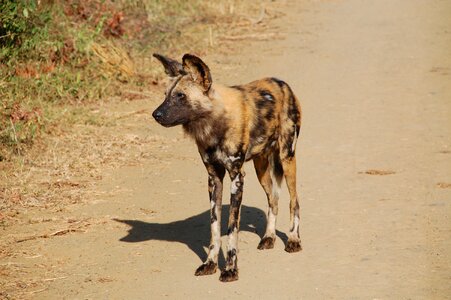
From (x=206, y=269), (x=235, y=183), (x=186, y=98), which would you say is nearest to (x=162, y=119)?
(x=186, y=98)

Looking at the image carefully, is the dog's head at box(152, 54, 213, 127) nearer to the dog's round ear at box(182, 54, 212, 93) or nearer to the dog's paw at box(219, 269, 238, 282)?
the dog's round ear at box(182, 54, 212, 93)

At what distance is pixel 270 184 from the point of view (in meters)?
7.09

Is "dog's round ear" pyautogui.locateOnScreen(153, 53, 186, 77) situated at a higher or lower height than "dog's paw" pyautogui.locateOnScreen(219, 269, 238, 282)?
higher

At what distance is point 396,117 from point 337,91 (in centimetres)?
138

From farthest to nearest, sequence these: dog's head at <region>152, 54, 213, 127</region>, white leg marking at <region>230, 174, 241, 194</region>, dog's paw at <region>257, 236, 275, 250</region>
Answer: dog's paw at <region>257, 236, 275, 250</region> < white leg marking at <region>230, 174, 241, 194</region> < dog's head at <region>152, 54, 213, 127</region>

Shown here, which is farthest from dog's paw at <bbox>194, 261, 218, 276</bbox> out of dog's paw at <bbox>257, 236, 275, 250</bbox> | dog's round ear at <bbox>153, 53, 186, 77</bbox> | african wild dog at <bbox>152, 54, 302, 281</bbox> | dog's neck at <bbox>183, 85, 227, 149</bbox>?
dog's round ear at <bbox>153, 53, 186, 77</bbox>

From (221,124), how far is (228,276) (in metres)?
1.00

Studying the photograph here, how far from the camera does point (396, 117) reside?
33.5 ft

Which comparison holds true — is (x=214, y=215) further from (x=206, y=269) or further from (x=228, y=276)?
(x=228, y=276)

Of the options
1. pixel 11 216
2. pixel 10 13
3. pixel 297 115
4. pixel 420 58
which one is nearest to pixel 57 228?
pixel 11 216

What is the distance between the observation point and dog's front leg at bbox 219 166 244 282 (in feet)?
20.1

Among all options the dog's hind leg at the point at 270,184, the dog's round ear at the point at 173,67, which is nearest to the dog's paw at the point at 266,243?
the dog's hind leg at the point at 270,184

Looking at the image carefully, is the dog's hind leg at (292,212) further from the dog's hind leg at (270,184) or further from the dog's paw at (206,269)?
the dog's paw at (206,269)

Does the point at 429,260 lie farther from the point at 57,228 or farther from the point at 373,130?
the point at 373,130
